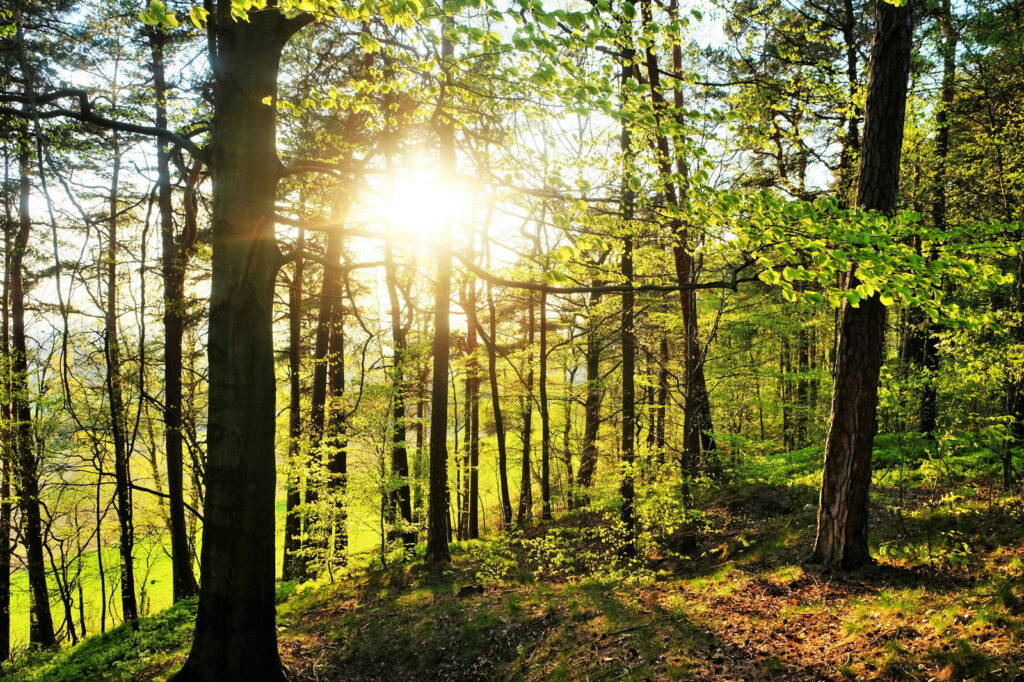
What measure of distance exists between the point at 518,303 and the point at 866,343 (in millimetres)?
9588

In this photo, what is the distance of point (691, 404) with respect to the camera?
26.8 feet

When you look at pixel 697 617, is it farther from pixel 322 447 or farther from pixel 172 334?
pixel 172 334

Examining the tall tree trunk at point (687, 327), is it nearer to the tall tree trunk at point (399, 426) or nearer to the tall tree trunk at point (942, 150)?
the tall tree trunk at point (942, 150)

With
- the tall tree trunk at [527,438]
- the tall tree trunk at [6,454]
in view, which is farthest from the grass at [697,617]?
the tall tree trunk at [527,438]

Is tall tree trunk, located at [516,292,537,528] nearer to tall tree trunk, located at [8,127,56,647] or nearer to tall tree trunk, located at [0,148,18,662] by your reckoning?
tall tree trunk, located at [8,127,56,647]

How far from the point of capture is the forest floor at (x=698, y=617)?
15.3 ft

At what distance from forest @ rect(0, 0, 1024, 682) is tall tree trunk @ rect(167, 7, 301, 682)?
0.02m

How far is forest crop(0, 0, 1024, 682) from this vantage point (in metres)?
4.02

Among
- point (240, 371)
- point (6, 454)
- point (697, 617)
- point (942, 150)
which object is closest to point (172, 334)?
point (6, 454)

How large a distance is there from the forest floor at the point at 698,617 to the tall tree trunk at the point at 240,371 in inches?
79.5

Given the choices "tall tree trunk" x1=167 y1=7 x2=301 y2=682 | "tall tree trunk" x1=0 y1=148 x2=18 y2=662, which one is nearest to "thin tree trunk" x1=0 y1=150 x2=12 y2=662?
"tall tree trunk" x1=0 y1=148 x2=18 y2=662

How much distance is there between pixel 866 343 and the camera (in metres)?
6.16

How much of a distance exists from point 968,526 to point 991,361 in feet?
Result: 7.06

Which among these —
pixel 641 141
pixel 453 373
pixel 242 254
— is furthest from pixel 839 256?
pixel 453 373
